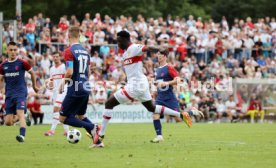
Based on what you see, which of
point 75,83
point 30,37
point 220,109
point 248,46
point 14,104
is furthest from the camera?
point 248,46

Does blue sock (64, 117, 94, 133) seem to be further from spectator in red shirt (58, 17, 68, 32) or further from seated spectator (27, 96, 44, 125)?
spectator in red shirt (58, 17, 68, 32)

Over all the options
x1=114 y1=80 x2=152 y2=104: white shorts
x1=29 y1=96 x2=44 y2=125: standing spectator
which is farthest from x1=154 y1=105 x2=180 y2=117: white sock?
x1=29 y1=96 x2=44 y2=125: standing spectator

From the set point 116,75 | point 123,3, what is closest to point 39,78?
point 116,75

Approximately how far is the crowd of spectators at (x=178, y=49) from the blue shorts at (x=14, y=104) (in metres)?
13.7

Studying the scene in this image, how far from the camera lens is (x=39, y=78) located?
1238 inches

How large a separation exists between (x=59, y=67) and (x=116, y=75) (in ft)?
41.4

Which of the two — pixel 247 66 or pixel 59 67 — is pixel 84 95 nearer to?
pixel 59 67

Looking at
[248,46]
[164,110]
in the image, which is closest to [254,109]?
[248,46]

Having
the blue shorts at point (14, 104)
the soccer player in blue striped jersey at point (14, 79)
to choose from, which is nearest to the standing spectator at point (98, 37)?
the soccer player in blue striped jersey at point (14, 79)

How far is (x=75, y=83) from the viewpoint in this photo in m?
15.0

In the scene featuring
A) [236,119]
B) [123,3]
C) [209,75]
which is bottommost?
[236,119]

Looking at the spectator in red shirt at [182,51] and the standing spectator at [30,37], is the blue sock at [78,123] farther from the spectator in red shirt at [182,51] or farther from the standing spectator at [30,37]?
the spectator in red shirt at [182,51]

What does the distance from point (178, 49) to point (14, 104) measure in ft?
68.4

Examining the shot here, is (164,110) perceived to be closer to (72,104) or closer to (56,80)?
(72,104)
